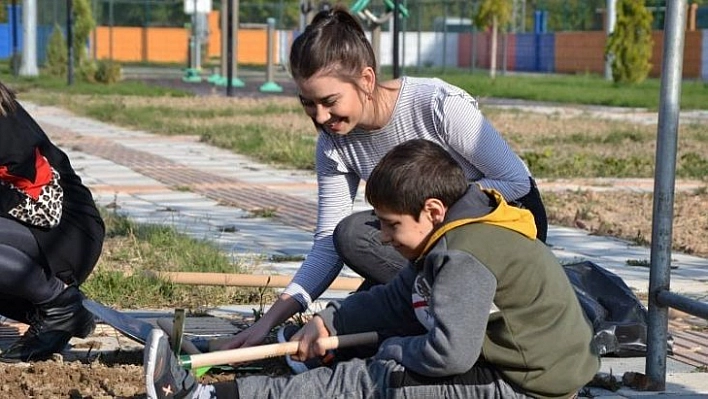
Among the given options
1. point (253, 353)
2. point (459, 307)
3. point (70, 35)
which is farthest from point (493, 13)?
point (459, 307)

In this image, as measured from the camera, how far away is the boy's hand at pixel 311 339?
3682 millimetres

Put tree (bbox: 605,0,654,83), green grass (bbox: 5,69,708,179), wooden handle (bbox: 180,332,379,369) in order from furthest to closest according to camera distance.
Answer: tree (bbox: 605,0,654,83) < green grass (bbox: 5,69,708,179) < wooden handle (bbox: 180,332,379,369)

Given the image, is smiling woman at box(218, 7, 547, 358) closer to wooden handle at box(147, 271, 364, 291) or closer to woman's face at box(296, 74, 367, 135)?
woman's face at box(296, 74, 367, 135)

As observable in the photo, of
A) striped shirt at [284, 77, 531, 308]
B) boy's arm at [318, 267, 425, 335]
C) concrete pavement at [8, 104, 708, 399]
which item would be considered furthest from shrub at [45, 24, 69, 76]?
boy's arm at [318, 267, 425, 335]

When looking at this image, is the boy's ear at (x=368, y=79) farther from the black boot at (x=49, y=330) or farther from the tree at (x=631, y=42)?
the tree at (x=631, y=42)

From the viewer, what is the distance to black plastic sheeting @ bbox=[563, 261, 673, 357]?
14.8ft

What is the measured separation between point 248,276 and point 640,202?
15.1 feet

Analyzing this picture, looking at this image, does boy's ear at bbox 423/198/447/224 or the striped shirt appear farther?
the striped shirt

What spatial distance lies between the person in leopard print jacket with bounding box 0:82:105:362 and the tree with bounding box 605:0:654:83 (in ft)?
83.8

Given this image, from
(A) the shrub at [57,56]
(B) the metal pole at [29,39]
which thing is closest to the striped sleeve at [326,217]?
(B) the metal pole at [29,39]

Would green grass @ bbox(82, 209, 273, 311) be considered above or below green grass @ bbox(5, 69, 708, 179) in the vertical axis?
above

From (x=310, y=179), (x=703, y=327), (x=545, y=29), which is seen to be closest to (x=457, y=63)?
(x=545, y=29)

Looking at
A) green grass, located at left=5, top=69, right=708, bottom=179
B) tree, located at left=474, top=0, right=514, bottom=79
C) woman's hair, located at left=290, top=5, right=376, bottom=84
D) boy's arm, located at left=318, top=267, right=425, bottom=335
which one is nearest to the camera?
boy's arm, located at left=318, top=267, right=425, bottom=335

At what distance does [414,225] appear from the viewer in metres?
3.36
